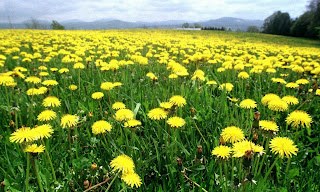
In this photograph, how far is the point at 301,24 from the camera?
149 ft

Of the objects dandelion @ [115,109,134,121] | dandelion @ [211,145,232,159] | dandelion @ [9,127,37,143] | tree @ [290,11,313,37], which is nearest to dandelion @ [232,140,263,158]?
dandelion @ [211,145,232,159]

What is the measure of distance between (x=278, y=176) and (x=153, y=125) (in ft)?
3.30

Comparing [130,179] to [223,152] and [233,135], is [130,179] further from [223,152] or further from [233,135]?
[233,135]

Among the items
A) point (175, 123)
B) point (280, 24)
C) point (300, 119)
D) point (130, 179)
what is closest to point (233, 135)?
point (175, 123)

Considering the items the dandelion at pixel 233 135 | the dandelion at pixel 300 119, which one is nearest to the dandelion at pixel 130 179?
the dandelion at pixel 233 135

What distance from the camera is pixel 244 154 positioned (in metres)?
0.88

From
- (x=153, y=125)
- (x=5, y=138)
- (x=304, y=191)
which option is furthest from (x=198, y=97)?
(x=5, y=138)

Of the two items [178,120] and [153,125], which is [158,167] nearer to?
[178,120]

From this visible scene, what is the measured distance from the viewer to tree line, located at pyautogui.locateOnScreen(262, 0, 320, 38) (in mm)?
38591

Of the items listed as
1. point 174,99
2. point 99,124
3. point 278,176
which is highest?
point 174,99

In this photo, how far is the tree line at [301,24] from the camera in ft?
127

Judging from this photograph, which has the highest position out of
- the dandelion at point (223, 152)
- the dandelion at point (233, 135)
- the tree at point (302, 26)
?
the tree at point (302, 26)

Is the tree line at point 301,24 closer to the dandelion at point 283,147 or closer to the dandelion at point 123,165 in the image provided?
the dandelion at point 283,147

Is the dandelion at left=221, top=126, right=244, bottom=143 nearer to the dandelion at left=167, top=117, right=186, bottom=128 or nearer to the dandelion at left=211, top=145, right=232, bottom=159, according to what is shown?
the dandelion at left=211, top=145, right=232, bottom=159
